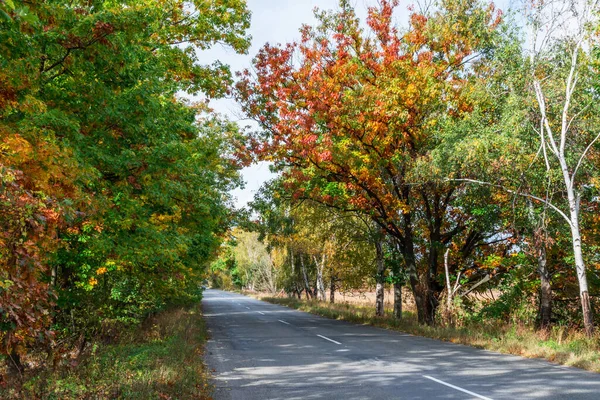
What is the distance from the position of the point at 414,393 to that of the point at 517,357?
5273 millimetres

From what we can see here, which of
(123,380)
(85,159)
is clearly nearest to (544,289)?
(123,380)

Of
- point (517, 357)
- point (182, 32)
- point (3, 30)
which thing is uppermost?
point (182, 32)

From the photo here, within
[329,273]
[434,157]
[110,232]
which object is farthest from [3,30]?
[329,273]

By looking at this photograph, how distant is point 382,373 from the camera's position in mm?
9617

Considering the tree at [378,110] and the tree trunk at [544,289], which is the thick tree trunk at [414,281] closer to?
the tree at [378,110]

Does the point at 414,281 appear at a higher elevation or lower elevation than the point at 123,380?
higher

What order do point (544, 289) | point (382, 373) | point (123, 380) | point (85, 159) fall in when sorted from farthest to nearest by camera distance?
point (544, 289), point (382, 373), point (85, 159), point (123, 380)

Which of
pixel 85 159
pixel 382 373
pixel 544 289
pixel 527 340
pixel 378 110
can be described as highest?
pixel 378 110

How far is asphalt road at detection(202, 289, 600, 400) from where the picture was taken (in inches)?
306

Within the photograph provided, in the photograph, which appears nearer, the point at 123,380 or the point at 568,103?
the point at 123,380

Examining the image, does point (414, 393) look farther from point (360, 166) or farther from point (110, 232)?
point (360, 166)

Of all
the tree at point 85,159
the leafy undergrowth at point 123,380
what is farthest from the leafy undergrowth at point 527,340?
the tree at point 85,159

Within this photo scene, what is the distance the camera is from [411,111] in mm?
17531

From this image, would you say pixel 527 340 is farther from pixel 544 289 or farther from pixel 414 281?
pixel 414 281
